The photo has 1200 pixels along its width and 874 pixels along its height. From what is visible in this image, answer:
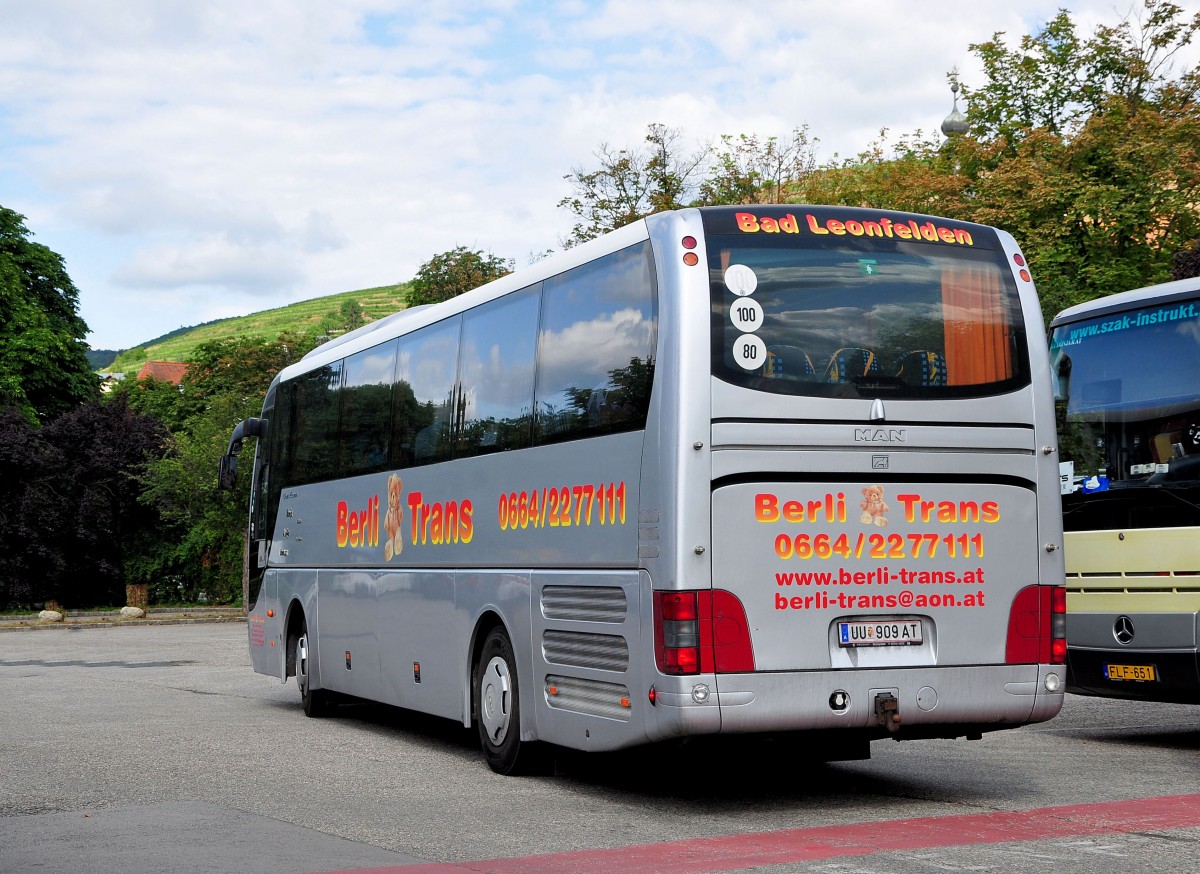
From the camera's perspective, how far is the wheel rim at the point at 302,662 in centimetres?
1648

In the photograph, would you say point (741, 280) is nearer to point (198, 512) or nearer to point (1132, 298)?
point (1132, 298)

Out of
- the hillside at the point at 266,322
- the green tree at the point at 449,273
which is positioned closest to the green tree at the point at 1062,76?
the green tree at the point at 449,273

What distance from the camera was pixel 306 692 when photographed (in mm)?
16484

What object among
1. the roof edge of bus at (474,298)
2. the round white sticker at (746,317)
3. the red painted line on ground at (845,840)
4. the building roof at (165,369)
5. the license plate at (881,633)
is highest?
the building roof at (165,369)

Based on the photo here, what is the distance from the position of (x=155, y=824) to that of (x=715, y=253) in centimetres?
443

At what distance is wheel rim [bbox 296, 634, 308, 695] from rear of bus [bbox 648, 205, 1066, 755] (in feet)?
26.9

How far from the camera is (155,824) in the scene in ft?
28.8

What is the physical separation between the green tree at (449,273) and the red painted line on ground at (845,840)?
5149 cm

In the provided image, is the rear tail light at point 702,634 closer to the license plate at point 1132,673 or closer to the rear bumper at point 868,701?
the rear bumper at point 868,701

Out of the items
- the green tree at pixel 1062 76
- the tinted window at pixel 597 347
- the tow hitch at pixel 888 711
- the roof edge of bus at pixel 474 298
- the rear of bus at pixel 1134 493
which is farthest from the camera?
the green tree at pixel 1062 76

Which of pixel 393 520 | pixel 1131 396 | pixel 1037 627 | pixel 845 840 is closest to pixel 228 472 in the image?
pixel 393 520

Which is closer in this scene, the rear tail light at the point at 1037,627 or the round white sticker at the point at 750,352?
A: the round white sticker at the point at 750,352

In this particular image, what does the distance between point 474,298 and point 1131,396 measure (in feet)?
17.3

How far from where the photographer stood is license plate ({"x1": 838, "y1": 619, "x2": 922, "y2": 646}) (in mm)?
9195
